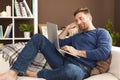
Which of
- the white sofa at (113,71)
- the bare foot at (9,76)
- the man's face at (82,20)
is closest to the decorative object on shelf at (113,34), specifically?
the man's face at (82,20)

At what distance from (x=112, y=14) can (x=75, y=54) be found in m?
2.05

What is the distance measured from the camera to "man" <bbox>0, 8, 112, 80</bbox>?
2.20 metres

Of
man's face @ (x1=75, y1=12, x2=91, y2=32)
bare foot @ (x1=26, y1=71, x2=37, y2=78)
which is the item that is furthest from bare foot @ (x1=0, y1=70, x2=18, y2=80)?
man's face @ (x1=75, y1=12, x2=91, y2=32)

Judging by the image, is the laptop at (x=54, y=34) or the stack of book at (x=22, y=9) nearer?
the laptop at (x=54, y=34)

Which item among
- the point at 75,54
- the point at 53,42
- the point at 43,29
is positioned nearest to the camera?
the point at 75,54

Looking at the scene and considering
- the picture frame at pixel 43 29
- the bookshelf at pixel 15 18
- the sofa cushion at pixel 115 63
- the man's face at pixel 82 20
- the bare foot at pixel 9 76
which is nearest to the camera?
the bare foot at pixel 9 76

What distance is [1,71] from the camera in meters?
2.44

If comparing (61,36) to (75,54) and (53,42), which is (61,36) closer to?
(53,42)

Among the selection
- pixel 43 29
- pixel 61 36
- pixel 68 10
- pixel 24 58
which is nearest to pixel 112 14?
pixel 68 10

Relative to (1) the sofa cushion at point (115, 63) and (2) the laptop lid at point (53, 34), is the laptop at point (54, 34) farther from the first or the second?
(1) the sofa cushion at point (115, 63)

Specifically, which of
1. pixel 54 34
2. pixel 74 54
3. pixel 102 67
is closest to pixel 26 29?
pixel 54 34

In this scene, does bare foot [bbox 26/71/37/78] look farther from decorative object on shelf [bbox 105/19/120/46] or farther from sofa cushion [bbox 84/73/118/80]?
decorative object on shelf [bbox 105/19/120/46]

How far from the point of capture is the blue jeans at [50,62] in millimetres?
2172

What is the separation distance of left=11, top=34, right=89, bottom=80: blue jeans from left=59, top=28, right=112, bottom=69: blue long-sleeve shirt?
12cm
